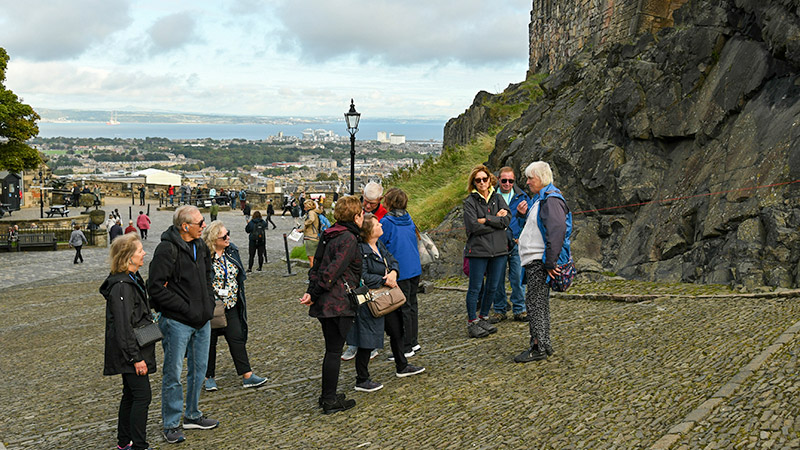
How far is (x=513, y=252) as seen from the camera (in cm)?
764

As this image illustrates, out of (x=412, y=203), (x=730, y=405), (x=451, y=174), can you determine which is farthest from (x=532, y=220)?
(x=451, y=174)

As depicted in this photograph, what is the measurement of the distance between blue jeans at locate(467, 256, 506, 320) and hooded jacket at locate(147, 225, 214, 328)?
2.82 metres

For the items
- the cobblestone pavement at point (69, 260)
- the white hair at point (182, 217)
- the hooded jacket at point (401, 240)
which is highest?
the white hair at point (182, 217)

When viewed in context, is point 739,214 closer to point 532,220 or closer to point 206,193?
point 532,220

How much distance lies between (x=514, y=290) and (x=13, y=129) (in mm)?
25320

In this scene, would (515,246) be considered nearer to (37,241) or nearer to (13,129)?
(37,241)

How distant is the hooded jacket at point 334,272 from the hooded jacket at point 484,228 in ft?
5.91

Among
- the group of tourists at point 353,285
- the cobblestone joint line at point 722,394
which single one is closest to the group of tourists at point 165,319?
the group of tourists at point 353,285

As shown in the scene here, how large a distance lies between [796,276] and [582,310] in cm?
225

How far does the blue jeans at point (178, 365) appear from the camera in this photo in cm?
514

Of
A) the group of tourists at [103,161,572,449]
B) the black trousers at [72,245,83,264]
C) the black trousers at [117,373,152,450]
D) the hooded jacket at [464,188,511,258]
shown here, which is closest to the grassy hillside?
the hooded jacket at [464,188,511,258]

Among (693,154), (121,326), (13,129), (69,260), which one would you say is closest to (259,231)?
(69,260)

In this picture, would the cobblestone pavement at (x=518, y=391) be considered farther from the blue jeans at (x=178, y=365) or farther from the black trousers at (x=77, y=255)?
the black trousers at (x=77, y=255)

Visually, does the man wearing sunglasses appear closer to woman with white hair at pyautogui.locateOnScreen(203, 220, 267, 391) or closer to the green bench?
woman with white hair at pyautogui.locateOnScreen(203, 220, 267, 391)
